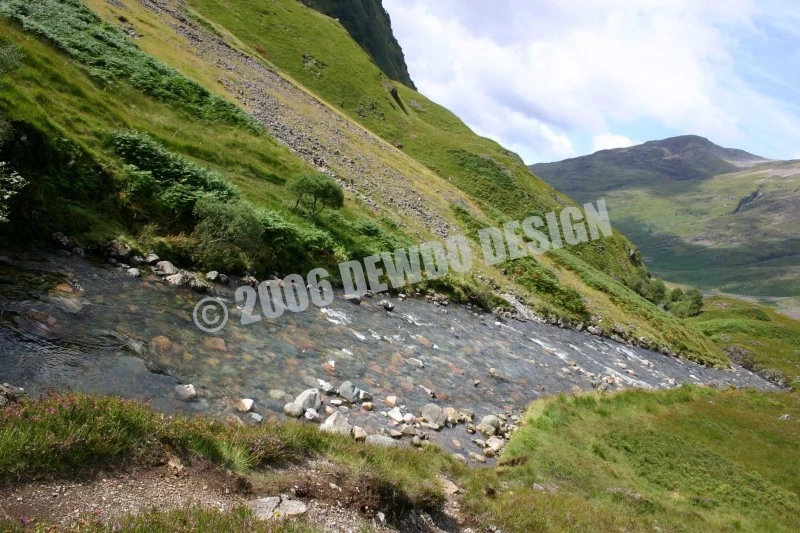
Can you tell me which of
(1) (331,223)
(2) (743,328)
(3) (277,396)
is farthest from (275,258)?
(2) (743,328)

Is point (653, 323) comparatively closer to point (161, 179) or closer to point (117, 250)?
point (161, 179)

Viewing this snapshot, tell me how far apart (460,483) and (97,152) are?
749 inches

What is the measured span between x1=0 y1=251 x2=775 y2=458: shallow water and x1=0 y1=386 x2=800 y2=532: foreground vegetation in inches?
90.3

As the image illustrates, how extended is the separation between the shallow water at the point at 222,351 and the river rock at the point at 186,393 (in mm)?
170

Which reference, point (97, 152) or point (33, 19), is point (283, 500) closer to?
point (97, 152)

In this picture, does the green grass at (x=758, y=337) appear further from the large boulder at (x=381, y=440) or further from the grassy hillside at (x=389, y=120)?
the large boulder at (x=381, y=440)

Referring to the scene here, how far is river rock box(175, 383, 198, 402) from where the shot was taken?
11.3m

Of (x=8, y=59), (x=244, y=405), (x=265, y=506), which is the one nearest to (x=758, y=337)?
(x=244, y=405)

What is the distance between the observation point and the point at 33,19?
25.3 meters

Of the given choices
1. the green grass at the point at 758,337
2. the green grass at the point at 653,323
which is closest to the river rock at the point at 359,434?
the green grass at the point at 653,323

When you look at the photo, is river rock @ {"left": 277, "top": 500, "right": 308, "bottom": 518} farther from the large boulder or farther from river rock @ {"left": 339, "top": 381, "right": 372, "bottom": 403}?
river rock @ {"left": 339, "top": 381, "right": 372, "bottom": 403}

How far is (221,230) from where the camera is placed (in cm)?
1973

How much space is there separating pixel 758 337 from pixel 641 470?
9353cm

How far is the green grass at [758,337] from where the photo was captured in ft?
226
